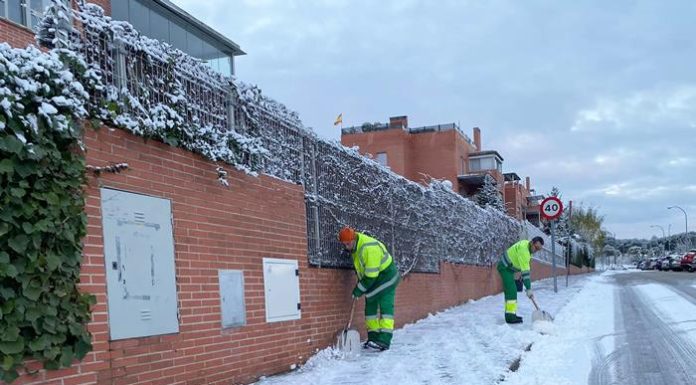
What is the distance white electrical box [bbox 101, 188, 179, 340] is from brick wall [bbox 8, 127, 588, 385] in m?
0.07

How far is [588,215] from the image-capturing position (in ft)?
254

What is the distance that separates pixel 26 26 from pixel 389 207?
8068mm

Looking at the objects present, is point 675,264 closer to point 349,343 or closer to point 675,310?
point 675,310

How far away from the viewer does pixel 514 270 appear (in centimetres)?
1161

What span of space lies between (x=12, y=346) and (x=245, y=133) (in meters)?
3.52

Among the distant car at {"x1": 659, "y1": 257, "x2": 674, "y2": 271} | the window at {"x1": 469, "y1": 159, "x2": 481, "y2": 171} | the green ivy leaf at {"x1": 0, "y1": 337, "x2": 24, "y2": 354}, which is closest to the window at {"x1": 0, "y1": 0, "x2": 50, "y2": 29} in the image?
the green ivy leaf at {"x1": 0, "y1": 337, "x2": 24, "y2": 354}

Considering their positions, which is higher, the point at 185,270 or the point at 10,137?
the point at 10,137

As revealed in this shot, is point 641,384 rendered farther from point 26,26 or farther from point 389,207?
point 26,26

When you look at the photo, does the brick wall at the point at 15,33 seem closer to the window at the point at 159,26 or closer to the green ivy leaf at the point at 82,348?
the window at the point at 159,26

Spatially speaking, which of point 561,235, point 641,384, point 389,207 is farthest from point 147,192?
point 561,235

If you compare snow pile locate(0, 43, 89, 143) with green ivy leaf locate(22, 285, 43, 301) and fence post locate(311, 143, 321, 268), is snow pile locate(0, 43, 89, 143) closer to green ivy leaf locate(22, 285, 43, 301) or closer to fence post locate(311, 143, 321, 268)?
green ivy leaf locate(22, 285, 43, 301)

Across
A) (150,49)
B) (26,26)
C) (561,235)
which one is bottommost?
(561,235)

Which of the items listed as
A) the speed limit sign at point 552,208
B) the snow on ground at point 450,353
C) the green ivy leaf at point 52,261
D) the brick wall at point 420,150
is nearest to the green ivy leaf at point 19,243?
the green ivy leaf at point 52,261

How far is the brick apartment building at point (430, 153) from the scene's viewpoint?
5200 centimetres
